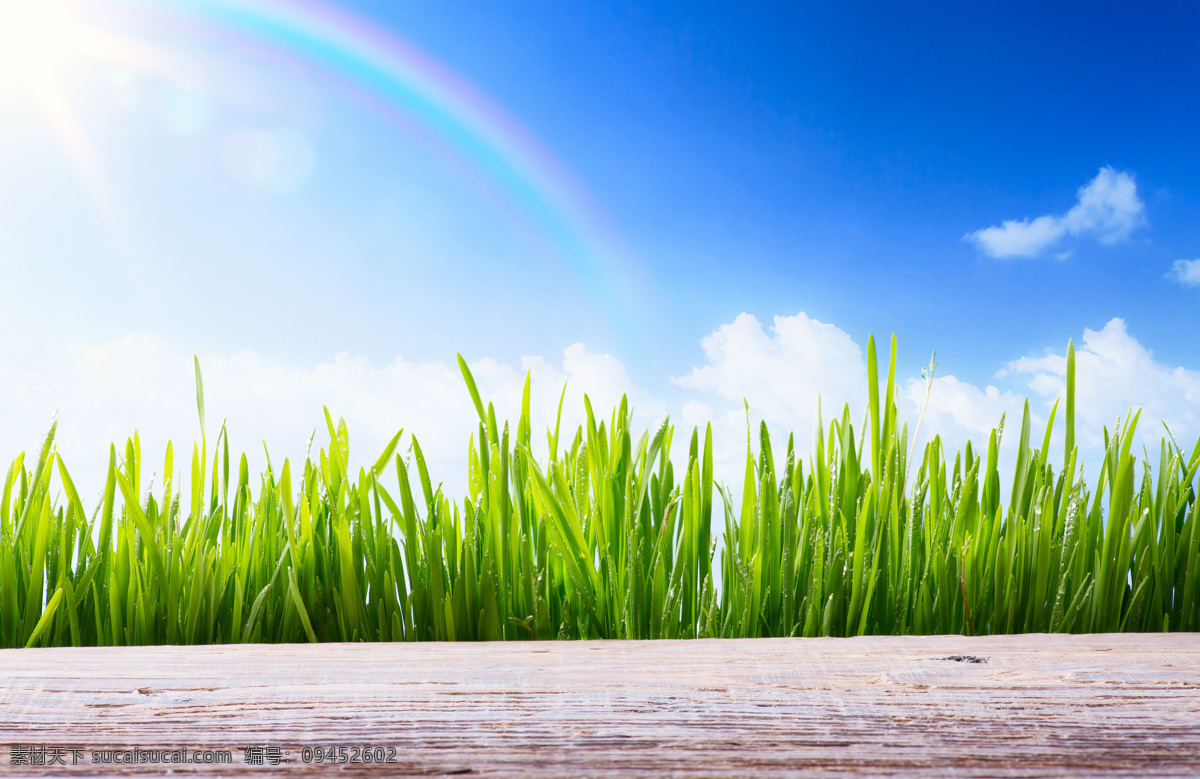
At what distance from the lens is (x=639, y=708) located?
35.5 inches

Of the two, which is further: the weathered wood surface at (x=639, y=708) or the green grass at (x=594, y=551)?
the green grass at (x=594, y=551)

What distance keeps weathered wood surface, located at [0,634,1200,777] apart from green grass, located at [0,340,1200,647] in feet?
1.81

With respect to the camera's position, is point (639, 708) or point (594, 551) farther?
point (594, 551)

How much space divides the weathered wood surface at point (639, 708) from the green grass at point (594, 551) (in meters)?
0.55

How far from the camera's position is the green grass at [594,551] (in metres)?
1.80

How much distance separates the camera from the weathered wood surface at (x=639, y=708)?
776 millimetres

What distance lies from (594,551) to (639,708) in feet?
3.18

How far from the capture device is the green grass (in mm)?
1805

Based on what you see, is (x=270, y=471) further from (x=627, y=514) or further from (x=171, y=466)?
(x=627, y=514)

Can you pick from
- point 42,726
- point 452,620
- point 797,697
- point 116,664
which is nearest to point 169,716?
point 42,726

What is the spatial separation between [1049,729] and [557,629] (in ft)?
3.98

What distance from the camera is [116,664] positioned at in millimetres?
1175

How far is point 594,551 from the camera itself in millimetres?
1867

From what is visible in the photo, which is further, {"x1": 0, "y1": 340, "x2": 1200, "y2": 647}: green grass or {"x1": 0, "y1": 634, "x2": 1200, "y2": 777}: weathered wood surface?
{"x1": 0, "y1": 340, "x2": 1200, "y2": 647}: green grass
